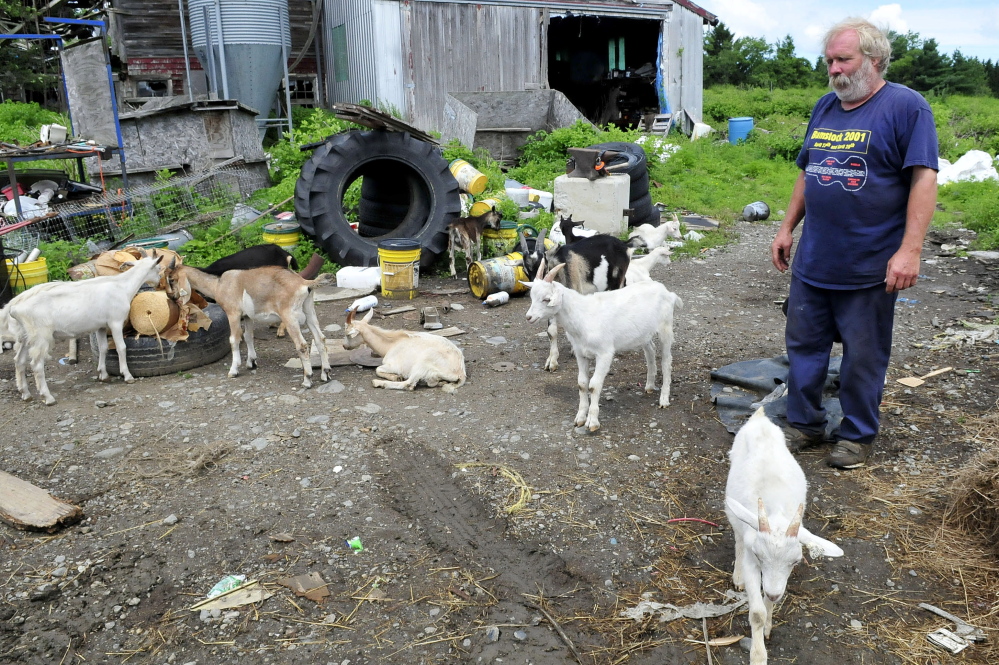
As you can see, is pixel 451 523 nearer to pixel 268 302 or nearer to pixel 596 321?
pixel 596 321

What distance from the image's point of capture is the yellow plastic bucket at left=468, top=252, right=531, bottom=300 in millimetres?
8477

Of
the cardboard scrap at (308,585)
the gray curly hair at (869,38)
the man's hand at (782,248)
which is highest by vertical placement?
the gray curly hair at (869,38)

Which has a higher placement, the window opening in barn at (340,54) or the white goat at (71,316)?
the window opening in barn at (340,54)

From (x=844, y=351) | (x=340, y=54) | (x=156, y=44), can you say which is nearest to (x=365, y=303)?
(x=844, y=351)

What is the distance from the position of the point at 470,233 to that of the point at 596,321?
4387 mm

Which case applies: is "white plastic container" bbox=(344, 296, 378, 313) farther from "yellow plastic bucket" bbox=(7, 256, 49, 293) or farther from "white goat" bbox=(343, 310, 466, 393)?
"yellow plastic bucket" bbox=(7, 256, 49, 293)

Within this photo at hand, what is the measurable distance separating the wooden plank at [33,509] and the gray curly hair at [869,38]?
4892mm

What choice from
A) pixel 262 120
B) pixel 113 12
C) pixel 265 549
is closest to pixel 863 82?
pixel 265 549

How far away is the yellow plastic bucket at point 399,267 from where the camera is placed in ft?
27.9

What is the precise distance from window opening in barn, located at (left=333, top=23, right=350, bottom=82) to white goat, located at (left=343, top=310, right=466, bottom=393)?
1315 centimetres

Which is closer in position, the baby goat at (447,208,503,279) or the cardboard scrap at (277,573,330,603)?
the cardboard scrap at (277,573,330,603)

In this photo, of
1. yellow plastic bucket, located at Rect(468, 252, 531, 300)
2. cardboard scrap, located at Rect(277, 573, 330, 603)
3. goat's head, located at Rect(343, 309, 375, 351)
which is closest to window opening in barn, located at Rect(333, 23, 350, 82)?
yellow plastic bucket, located at Rect(468, 252, 531, 300)

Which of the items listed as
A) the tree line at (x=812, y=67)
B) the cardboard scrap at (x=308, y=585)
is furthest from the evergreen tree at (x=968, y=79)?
the cardboard scrap at (x=308, y=585)

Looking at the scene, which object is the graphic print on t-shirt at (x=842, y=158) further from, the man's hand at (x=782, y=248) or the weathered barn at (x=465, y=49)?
the weathered barn at (x=465, y=49)
